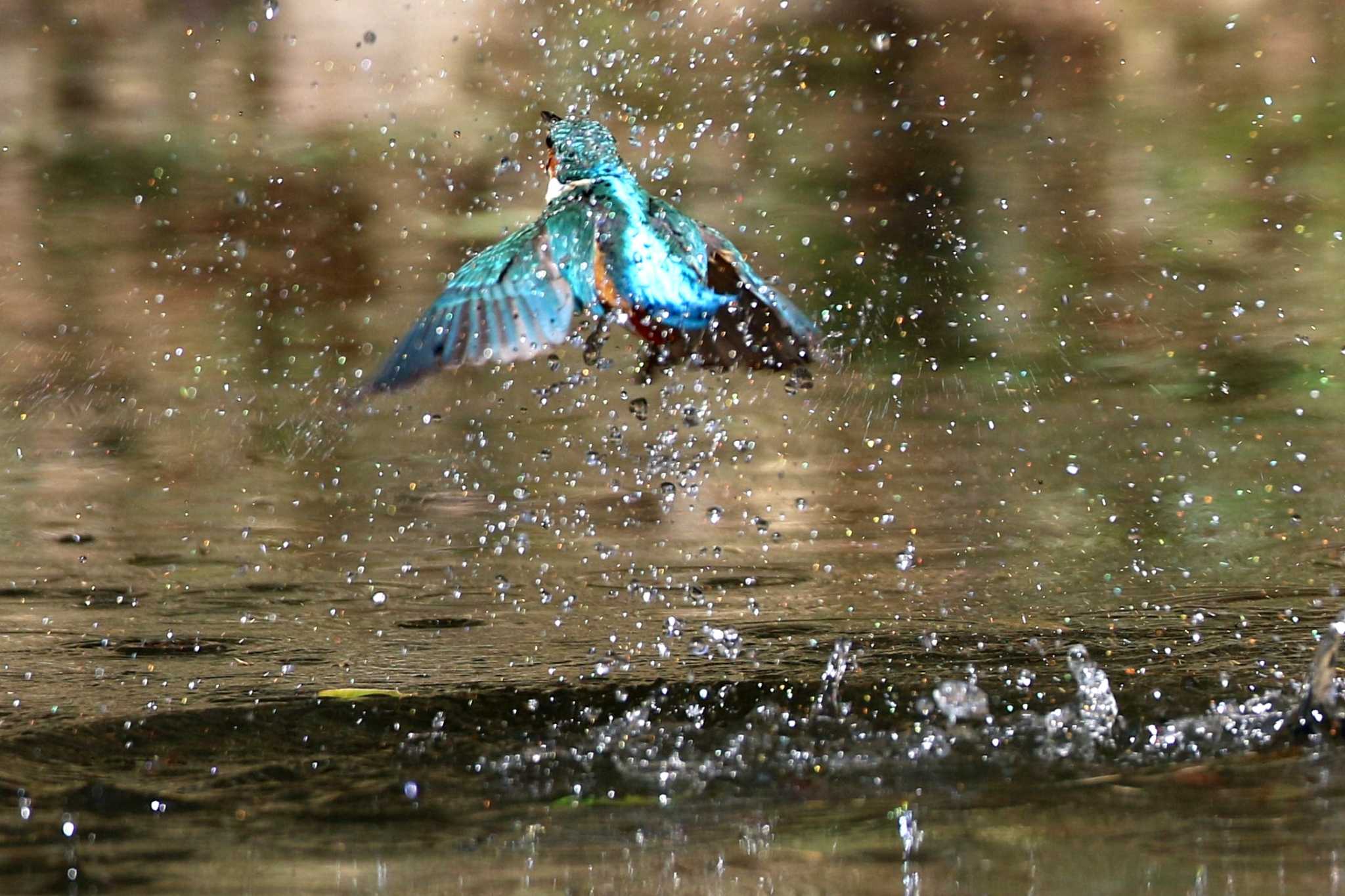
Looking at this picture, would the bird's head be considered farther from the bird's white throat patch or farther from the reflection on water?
the reflection on water

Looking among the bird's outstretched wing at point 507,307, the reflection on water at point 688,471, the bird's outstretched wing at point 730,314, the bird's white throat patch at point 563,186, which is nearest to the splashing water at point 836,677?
the reflection on water at point 688,471

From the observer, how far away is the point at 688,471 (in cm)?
461

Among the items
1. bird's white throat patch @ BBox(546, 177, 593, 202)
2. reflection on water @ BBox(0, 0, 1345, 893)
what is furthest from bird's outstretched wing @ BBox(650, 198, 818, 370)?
reflection on water @ BBox(0, 0, 1345, 893)

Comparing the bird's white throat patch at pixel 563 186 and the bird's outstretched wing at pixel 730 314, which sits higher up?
the bird's white throat patch at pixel 563 186

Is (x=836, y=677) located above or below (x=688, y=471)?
below

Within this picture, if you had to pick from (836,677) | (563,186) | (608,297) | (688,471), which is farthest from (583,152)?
(688,471)

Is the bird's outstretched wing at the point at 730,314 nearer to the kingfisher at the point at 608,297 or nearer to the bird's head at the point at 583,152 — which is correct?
the kingfisher at the point at 608,297

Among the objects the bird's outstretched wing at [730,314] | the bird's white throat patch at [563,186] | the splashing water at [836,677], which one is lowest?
the splashing water at [836,677]

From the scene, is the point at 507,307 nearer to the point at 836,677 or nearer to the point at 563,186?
the point at 563,186

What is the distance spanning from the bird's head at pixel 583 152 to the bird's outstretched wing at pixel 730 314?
140mm

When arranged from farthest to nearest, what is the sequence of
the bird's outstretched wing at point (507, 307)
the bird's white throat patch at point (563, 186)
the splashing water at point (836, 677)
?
1. the bird's white throat patch at point (563, 186)
2. the bird's outstretched wing at point (507, 307)
3. the splashing water at point (836, 677)

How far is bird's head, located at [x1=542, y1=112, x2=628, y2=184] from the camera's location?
3.26 meters

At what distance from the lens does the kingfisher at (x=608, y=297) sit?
2.98 meters

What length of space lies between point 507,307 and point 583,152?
416 mm
